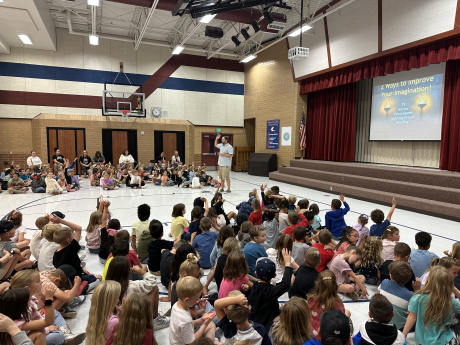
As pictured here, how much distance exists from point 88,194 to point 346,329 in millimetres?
9039

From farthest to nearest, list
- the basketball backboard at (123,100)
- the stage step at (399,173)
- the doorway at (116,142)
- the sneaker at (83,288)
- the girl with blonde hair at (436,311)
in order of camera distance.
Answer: the doorway at (116,142) → the basketball backboard at (123,100) → the stage step at (399,173) → the sneaker at (83,288) → the girl with blonde hair at (436,311)

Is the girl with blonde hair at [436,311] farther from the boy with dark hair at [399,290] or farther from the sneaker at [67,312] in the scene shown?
the sneaker at [67,312]

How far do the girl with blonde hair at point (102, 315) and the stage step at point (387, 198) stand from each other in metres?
7.15

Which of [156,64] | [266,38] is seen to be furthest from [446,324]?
[156,64]

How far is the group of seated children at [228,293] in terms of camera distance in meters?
1.73

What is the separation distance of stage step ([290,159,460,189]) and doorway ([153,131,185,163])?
7571mm

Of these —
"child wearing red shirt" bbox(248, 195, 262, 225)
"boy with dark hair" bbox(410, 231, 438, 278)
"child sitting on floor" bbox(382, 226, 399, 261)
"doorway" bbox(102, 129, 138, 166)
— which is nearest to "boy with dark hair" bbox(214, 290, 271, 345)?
"boy with dark hair" bbox(410, 231, 438, 278)

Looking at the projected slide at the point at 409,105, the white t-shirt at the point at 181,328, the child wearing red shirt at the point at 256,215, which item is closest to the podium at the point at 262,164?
the projected slide at the point at 409,105

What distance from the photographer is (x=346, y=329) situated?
162 centimetres

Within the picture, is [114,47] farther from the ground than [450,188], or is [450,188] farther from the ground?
[114,47]

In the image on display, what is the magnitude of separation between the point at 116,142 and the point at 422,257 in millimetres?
14552

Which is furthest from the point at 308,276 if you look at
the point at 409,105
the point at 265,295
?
the point at 409,105

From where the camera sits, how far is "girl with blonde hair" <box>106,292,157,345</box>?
1.62 metres

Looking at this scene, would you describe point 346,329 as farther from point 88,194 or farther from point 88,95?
point 88,95
